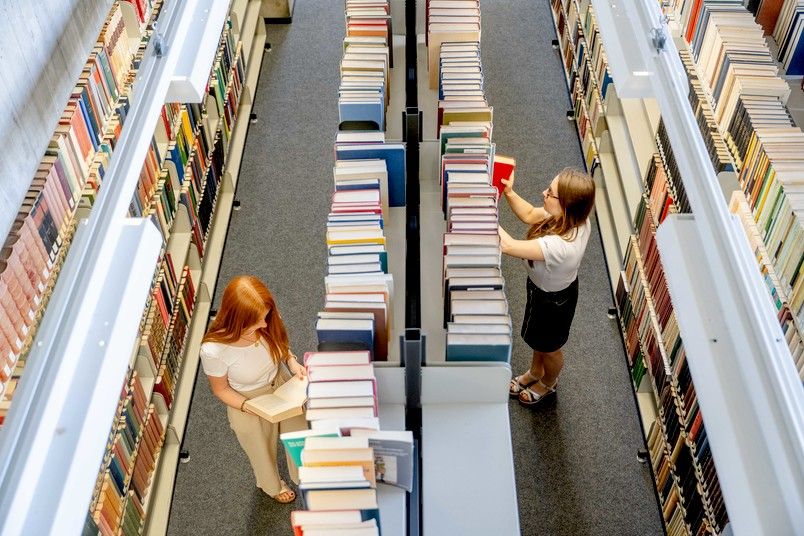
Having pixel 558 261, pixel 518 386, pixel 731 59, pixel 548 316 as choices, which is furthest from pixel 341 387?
pixel 731 59

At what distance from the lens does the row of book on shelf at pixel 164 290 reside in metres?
3.18

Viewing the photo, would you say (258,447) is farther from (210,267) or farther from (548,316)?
(210,267)

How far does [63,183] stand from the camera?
2.75 meters

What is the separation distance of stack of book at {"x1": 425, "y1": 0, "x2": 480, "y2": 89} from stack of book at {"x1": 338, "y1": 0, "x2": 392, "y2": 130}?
0.23m

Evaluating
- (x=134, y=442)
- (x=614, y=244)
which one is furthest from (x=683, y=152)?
(x=614, y=244)

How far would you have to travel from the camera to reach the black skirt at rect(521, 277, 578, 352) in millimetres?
3537

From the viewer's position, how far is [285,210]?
5145 millimetres

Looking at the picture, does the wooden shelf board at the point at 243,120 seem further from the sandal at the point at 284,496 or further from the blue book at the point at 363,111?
the sandal at the point at 284,496

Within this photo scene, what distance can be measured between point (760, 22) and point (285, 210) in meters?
2.99

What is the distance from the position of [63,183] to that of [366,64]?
5.50ft

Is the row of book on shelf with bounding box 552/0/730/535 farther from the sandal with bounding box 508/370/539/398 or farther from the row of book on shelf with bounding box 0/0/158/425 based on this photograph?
the row of book on shelf with bounding box 0/0/158/425

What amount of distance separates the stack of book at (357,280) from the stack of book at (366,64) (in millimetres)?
528

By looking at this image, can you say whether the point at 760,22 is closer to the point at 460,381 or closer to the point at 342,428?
the point at 460,381

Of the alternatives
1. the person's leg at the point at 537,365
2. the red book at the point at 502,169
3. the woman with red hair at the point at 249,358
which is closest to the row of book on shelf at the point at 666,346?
the person's leg at the point at 537,365
